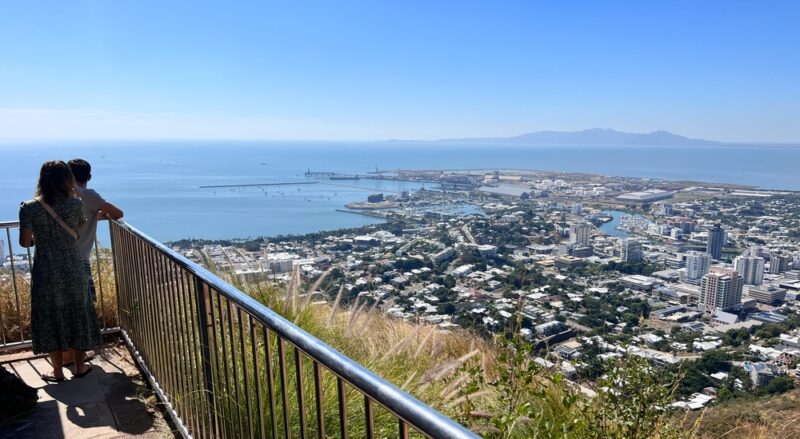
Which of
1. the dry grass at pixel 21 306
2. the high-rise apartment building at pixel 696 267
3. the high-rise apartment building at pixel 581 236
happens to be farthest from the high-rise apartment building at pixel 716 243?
the dry grass at pixel 21 306

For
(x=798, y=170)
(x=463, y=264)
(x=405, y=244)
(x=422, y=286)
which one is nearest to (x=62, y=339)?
(x=422, y=286)

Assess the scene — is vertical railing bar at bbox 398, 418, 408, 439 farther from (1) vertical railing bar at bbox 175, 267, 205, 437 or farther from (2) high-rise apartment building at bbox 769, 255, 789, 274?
(2) high-rise apartment building at bbox 769, 255, 789, 274

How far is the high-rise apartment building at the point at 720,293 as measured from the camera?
11.2 metres

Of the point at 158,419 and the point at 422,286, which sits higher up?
the point at 158,419

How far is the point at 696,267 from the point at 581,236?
310 inches

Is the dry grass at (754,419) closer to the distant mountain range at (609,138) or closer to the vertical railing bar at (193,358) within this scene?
the vertical railing bar at (193,358)

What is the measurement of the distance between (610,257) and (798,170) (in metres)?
71.4

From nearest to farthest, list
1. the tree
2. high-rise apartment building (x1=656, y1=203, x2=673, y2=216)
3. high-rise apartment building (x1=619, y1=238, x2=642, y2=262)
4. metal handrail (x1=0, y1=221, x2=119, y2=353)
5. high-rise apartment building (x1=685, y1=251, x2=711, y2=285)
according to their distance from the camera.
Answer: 1. metal handrail (x1=0, y1=221, x2=119, y2=353)
2. the tree
3. high-rise apartment building (x1=685, y1=251, x2=711, y2=285)
4. high-rise apartment building (x1=619, y1=238, x2=642, y2=262)
5. high-rise apartment building (x1=656, y1=203, x2=673, y2=216)

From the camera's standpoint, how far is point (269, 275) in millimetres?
4957

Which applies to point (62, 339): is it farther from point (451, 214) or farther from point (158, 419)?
point (451, 214)

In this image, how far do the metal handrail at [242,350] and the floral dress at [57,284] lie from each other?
Answer: 0.36m

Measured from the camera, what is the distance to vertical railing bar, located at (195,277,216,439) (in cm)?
254

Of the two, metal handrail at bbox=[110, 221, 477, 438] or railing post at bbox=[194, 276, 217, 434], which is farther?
railing post at bbox=[194, 276, 217, 434]

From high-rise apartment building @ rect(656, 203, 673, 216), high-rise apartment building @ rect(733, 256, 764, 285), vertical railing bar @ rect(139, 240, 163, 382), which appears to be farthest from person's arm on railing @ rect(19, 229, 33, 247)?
high-rise apartment building @ rect(656, 203, 673, 216)
